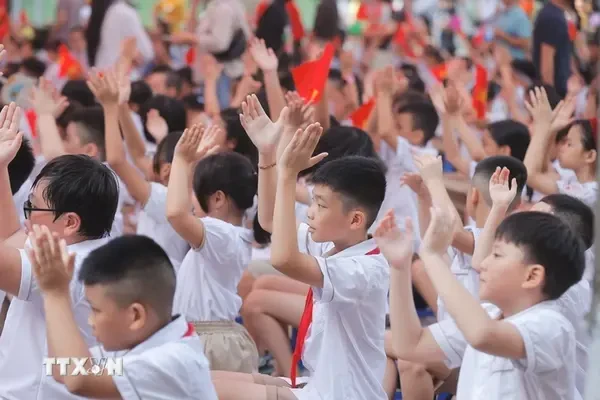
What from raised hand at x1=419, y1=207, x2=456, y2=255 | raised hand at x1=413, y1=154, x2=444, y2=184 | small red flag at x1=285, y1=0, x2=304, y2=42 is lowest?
small red flag at x1=285, y1=0, x2=304, y2=42

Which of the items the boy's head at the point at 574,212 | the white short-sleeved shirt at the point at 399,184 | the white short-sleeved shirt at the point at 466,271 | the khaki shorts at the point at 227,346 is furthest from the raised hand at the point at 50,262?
the white short-sleeved shirt at the point at 399,184

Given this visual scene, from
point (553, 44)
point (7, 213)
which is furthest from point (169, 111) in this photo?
point (553, 44)

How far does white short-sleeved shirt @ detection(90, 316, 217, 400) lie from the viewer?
8.52 ft

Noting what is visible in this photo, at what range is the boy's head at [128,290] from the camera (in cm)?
267

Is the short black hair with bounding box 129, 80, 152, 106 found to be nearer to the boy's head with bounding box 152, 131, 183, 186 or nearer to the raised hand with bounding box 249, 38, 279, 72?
the raised hand with bounding box 249, 38, 279, 72

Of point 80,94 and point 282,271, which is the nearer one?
point 282,271

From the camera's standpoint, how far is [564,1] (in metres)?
9.05

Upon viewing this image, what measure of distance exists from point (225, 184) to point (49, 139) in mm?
1061

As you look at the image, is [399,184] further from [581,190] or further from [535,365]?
[535,365]

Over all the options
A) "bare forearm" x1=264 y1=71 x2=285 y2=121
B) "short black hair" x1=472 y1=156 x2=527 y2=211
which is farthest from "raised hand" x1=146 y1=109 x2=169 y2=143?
"short black hair" x1=472 y1=156 x2=527 y2=211

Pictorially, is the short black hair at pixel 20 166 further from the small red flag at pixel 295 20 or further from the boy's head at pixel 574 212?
the small red flag at pixel 295 20

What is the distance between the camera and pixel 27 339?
3.26 m

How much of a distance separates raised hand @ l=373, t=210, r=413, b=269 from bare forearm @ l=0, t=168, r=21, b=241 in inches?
47.9

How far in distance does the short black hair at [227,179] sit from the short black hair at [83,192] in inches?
32.8
